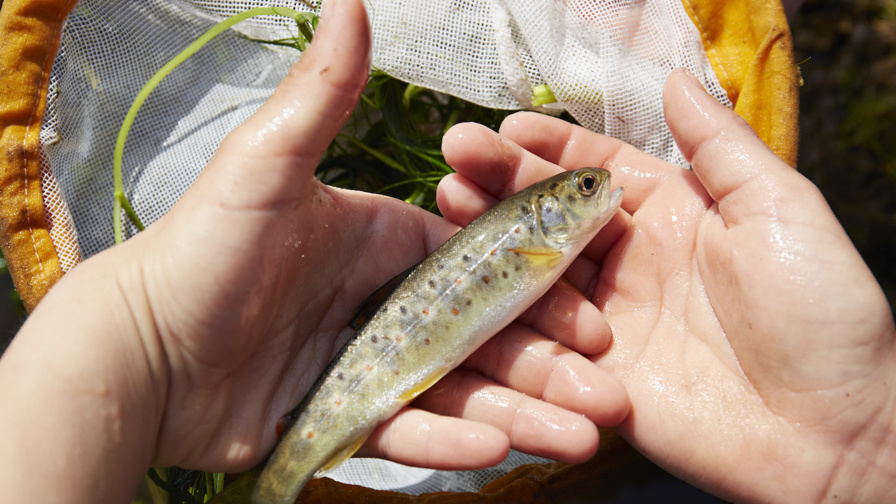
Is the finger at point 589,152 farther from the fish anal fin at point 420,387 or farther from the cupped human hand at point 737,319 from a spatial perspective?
the fish anal fin at point 420,387

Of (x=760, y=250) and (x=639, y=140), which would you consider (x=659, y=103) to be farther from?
(x=760, y=250)

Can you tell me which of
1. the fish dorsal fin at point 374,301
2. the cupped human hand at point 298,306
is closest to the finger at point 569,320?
the cupped human hand at point 298,306

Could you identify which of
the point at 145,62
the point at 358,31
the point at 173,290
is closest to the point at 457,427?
the point at 173,290

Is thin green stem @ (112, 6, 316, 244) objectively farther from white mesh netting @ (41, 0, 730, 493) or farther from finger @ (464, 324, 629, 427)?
finger @ (464, 324, 629, 427)

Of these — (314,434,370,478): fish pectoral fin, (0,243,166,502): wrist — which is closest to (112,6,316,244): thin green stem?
(0,243,166,502): wrist

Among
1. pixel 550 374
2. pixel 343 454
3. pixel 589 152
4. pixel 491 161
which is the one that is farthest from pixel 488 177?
pixel 343 454

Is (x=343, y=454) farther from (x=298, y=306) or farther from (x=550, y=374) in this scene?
(x=550, y=374)
